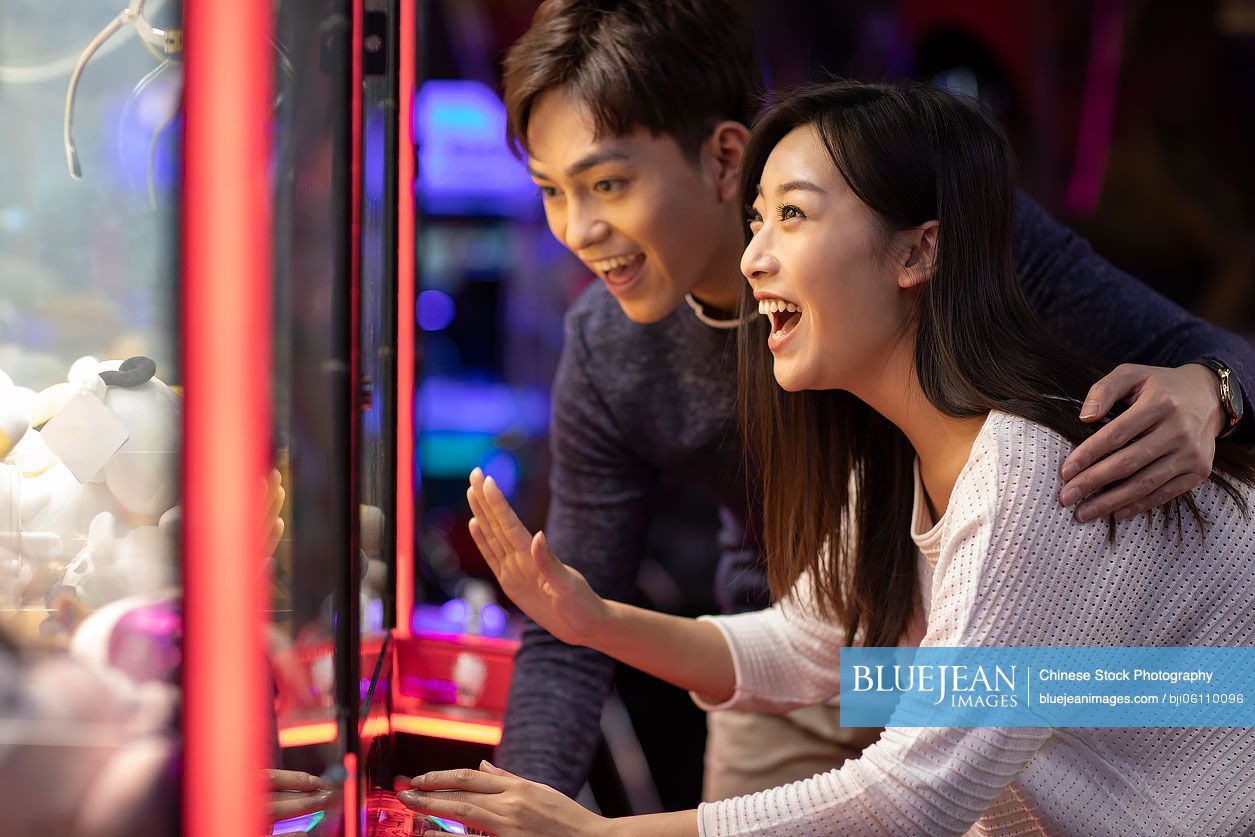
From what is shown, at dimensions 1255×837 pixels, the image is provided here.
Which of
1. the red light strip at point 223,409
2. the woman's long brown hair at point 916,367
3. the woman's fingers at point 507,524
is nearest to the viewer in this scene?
the red light strip at point 223,409

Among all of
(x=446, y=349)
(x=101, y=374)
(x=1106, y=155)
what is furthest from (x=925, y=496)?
(x=446, y=349)

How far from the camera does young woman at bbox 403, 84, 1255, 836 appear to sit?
1074mm

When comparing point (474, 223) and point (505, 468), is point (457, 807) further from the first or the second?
point (474, 223)

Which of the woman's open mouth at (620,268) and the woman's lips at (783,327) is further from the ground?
the woman's open mouth at (620,268)

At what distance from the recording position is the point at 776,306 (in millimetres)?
1271

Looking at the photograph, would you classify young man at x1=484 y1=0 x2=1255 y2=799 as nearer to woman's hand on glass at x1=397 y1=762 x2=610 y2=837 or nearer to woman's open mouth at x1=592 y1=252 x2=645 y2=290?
woman's open mouth at x1=592 y1=252 x2=645 y2=290

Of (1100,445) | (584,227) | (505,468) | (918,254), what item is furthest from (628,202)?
(505,468)

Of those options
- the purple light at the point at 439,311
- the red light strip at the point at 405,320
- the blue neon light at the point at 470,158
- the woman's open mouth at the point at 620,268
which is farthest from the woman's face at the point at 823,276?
the purple light at the point at 439,311

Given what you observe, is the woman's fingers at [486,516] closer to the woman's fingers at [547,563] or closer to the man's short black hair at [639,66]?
the woman's fingers at [547,563]

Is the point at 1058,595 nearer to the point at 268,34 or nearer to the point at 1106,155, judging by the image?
the point at 268,34

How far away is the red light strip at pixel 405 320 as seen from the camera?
133 centimetres

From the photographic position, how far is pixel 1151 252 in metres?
4.18

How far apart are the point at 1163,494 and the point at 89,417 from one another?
36.8 inches

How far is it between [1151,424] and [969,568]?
0.25 metres
